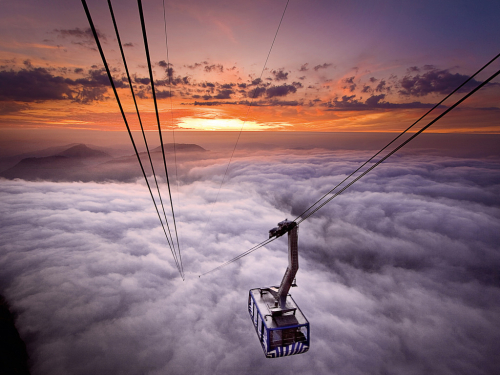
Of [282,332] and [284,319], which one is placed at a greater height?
[284,319]

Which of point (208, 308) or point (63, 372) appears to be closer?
point (63, 372)

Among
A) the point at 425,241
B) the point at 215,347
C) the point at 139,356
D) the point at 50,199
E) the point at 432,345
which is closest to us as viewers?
the point at 139,356

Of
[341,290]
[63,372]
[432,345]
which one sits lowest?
[432,345]

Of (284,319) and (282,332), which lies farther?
(282,332)

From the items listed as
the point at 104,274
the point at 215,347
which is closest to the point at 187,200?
the point at 104,274

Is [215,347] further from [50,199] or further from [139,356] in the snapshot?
[50,199]

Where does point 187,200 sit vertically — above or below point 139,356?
below

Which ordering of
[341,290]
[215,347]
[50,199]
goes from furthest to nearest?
[50,199], [341,290], [215,347]

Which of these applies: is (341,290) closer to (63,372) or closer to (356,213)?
(356,213)
